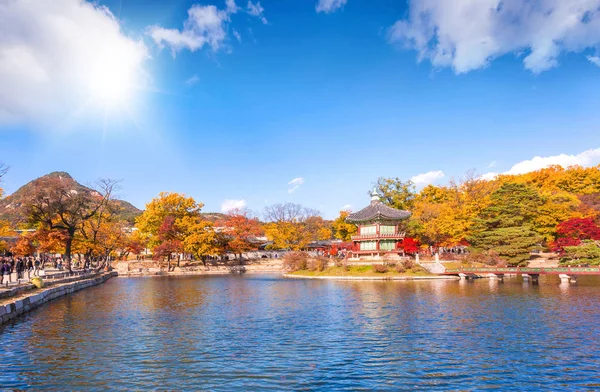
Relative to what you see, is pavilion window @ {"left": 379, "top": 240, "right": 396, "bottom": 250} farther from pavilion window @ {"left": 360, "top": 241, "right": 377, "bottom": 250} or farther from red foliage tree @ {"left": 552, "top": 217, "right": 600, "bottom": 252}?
red foliage tree @ {"left": 552, "top": 217, "right": 600, "bottom": 252}

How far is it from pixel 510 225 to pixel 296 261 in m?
32.7

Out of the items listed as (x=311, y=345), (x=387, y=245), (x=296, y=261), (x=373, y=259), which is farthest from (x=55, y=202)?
(x=387, y=245)

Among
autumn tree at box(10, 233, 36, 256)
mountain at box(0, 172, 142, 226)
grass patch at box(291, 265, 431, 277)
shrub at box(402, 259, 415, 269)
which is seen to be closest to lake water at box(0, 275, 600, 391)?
grass patch at box(291, 265, 431, 277)

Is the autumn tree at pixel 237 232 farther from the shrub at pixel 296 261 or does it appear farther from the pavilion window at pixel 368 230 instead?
the pavilion window at pixel 368 230

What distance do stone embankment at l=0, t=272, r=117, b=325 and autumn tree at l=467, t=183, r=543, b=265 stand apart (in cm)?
5294

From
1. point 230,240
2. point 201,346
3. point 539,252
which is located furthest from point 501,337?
point 230,240

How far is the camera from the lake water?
555 inches

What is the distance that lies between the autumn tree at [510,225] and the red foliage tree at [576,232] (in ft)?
9.15

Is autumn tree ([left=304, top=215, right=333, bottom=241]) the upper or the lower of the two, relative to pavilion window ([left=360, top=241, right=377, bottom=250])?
upper

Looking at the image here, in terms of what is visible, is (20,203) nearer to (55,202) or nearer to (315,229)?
(55,202)

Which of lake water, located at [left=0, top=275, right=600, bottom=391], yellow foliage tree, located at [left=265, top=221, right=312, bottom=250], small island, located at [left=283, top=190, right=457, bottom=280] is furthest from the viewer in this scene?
yellow foliage tree, located at [left=265, top=221, right=312, bottom=250]

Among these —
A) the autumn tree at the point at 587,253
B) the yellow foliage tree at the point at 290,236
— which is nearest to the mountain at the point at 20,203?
the yellow foliage tree at the point at 290,236

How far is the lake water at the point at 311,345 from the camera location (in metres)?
14.1

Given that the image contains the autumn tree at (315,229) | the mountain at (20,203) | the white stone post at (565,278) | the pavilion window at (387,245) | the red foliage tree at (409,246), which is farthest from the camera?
the autumn tree at (315,229)
